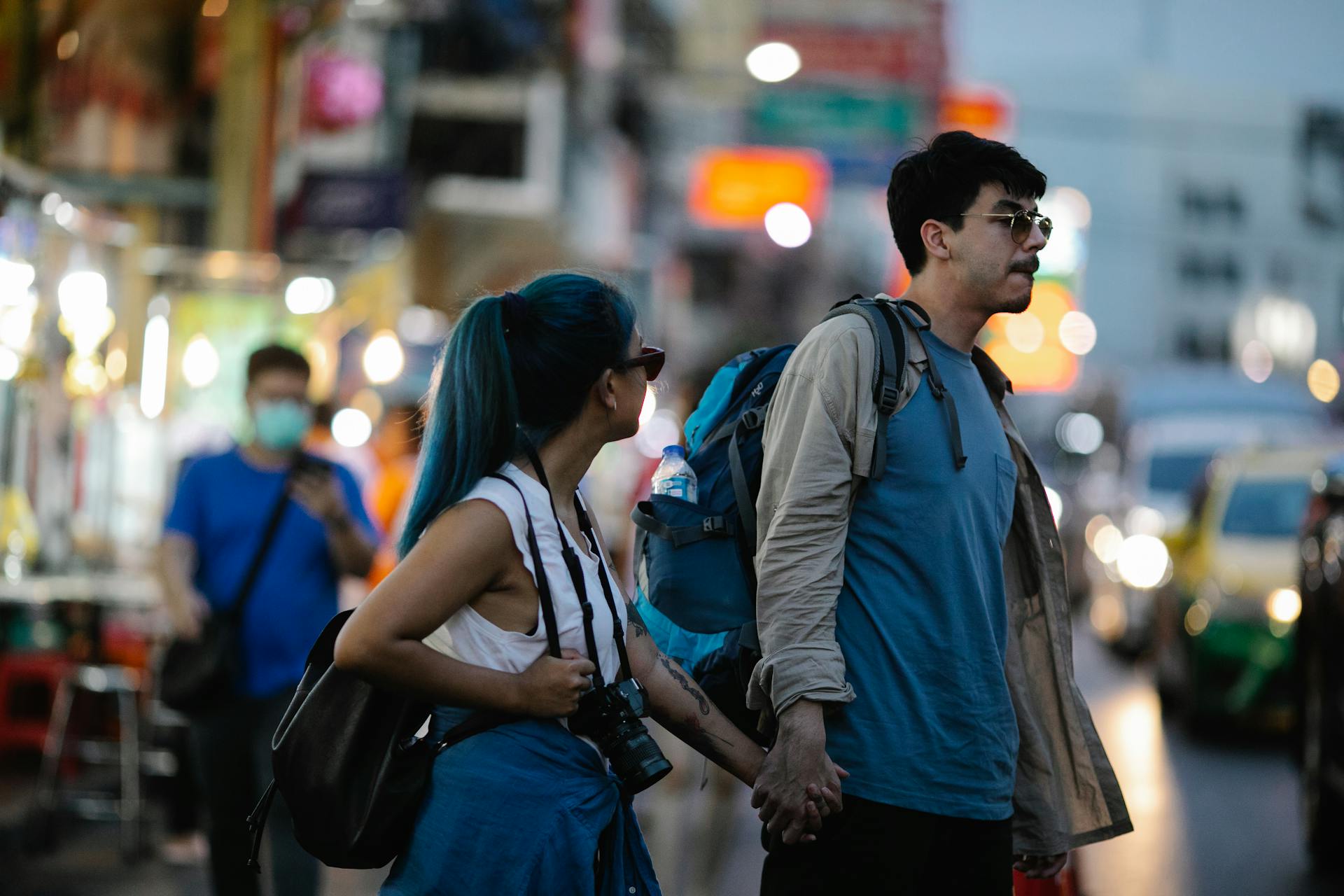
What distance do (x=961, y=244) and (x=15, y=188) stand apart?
7.13 metres

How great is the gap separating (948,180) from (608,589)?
1.12 metres

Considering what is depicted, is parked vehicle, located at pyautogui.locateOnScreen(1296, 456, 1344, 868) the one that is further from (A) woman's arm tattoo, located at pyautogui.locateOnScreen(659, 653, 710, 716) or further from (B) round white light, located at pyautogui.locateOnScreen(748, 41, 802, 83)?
(B) round white light, located at pyautogui.locateOnScreen(748, 41, 802, 83)

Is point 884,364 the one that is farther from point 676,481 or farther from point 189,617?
point 189,617

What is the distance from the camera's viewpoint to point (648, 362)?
3.07 meters

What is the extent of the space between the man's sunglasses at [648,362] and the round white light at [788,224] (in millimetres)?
23978

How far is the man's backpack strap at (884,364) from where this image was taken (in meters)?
3.15

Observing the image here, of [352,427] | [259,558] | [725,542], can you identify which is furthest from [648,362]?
[352,427]

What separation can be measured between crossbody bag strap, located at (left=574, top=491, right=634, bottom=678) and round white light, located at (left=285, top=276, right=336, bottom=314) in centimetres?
1175

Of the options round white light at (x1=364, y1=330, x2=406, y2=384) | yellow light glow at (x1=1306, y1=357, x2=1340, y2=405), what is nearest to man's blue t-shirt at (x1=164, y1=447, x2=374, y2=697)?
round white light at (x1=364, y1=330, x2=406, y2=384)

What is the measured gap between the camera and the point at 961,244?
338cm

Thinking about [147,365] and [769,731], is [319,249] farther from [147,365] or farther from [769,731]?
[769,731]

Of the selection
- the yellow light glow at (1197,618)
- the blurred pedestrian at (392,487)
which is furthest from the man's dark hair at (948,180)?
the yellow light glow at (1197,618)

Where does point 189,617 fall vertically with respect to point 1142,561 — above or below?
above

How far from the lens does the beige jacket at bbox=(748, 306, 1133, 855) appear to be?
3.04m
